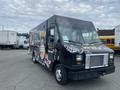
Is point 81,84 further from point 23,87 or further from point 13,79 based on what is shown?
point 13,79

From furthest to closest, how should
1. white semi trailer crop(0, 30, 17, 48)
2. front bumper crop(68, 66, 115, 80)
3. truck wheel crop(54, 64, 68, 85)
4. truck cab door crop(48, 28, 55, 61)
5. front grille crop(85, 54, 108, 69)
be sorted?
white semi trailer crop(0, 30, 17, 48), truck cab door crop(48, 28, 55, 61), truck wheel crop(54, 64, 68, 85), front grille crop(85, 54, 108, 69), front bumper crop(68, 66, 115, 80)

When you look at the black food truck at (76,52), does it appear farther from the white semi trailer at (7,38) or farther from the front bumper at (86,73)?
the white semi trailer at (7,38)

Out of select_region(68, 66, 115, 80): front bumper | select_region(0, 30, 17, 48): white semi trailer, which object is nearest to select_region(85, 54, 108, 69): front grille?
select_region(68, 66, 115, 80): front bumper

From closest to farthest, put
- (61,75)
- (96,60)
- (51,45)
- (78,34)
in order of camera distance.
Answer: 1. (96,60)
2. (61,75)
3. (78,34)
4. (51,45)

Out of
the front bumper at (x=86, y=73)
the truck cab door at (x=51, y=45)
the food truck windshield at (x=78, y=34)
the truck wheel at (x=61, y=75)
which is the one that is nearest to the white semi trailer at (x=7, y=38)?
the truck cab door at (x=51, y=45)

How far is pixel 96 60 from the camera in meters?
5.24

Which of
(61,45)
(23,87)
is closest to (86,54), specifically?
(61,45)

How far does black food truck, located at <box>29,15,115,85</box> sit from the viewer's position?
4.92 metres

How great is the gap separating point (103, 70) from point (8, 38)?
2470 cm

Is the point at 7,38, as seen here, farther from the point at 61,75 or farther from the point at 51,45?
the point at 61,75

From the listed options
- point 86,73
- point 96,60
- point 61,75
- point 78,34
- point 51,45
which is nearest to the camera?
point 86,73

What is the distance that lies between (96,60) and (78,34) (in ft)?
4.48

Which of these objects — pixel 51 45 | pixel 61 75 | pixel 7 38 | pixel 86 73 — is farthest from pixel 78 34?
pixel 7 38

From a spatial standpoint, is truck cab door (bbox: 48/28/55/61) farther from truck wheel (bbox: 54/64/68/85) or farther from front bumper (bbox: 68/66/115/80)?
front bumper (bbox: 68/66/115/80)
